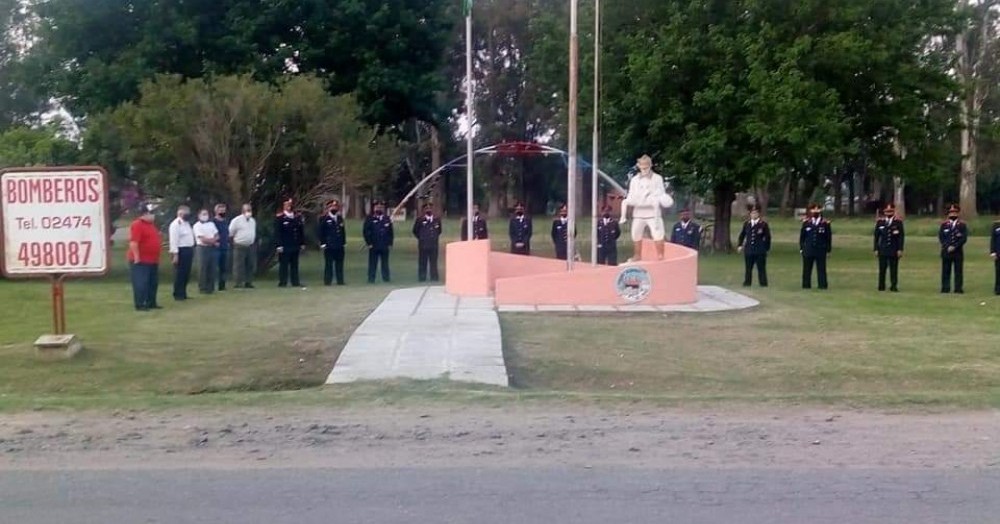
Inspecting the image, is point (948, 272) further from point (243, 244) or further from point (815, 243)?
point (243, 244)

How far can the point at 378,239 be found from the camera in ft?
90.6

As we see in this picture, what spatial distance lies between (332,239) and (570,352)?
39.8 ft

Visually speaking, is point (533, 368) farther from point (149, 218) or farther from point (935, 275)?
point (935, 275)

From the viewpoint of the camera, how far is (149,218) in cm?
2081

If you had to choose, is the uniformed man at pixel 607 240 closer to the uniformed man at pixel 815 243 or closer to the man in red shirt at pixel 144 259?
the uniformed man at pixel 815 243

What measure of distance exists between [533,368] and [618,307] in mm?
6096

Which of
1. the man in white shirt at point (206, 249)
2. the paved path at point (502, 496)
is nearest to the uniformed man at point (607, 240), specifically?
the man in white shirt at point (206, 249)

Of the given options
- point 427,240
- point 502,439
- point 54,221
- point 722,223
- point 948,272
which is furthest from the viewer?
point 722,223

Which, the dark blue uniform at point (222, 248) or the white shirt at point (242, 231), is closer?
the dark blue uniform at point (222, 248)

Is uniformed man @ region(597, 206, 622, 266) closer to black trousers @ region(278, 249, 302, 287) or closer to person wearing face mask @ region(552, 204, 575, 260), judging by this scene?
person wearing face mask @ region(552, 204, 575, 260)

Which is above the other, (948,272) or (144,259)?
(144,259)

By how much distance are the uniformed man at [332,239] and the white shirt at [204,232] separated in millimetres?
2961

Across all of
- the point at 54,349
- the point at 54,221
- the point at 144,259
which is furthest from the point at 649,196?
the point at 54,349

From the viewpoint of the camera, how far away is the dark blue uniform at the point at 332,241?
26.3 m
